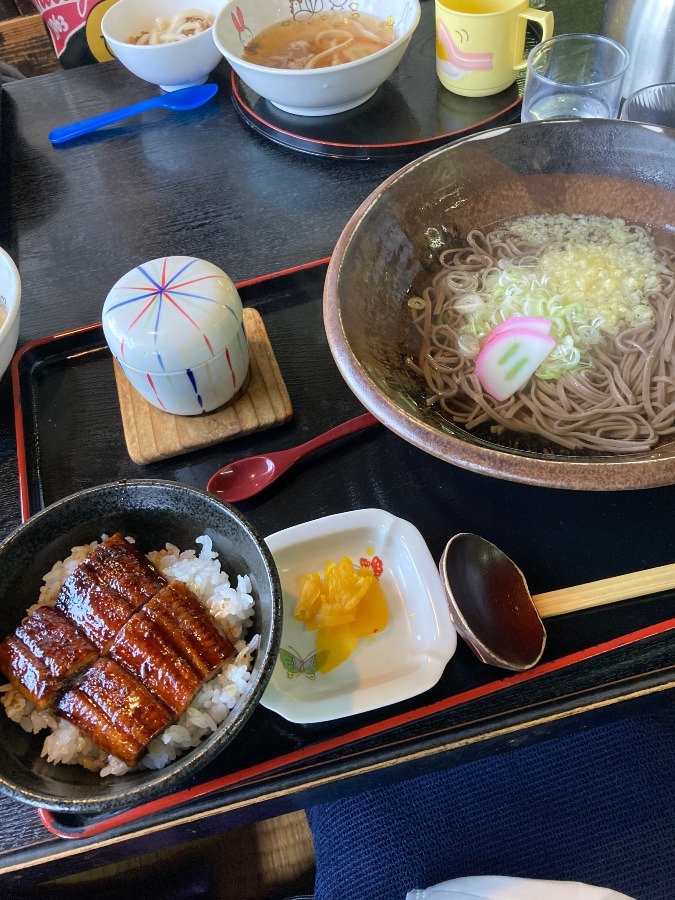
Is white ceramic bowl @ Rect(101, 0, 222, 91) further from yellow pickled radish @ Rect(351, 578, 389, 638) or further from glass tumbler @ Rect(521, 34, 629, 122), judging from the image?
yellow pickled radish @ Rect(351, 578, 389, 638)

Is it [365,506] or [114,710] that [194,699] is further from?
[365,506]

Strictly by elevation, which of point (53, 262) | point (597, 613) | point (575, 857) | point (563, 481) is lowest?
point (575, 857)

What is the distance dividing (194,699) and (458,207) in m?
1.09

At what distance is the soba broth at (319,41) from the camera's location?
1.92 metres

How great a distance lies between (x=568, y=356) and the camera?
126 cm

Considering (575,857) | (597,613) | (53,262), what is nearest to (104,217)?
(53,262)

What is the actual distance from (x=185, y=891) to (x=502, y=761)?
0.79 metres

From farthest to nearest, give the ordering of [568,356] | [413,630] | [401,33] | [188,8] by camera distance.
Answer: [188,8] < [401,33] < [568,356] < [413,630]

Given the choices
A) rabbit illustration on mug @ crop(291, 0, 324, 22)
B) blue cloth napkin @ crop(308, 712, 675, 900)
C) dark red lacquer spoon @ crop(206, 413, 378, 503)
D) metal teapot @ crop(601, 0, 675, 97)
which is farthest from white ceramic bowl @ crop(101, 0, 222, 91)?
blue cloth napkin @ crop(308, 712, 675, 900)

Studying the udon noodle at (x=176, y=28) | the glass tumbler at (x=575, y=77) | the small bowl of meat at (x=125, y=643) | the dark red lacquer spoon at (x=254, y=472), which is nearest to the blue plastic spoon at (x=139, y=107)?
the udon noodle at (x=176, y=28)

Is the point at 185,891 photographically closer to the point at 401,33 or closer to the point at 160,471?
the point at 160,471

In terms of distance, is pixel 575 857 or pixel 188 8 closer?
pixel 575 857

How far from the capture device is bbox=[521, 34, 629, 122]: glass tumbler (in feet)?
5.09

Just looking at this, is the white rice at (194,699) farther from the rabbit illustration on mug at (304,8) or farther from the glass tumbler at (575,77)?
the rabbit illustration on mug at (304,8)
